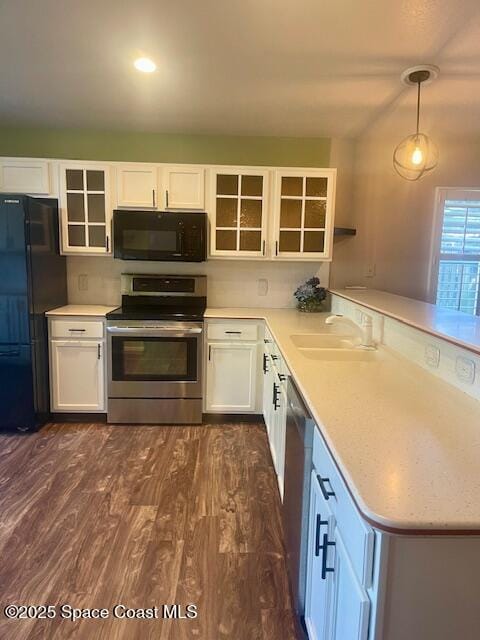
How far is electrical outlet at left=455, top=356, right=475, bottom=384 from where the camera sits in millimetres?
1349

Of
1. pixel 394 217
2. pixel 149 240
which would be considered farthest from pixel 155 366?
pixel 394 217

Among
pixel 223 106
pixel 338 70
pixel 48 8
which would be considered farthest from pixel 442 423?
pixel 223 106

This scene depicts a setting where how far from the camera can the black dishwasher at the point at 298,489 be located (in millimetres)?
1293

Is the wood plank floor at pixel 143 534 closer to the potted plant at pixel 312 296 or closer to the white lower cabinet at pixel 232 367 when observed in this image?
the white lower cabinet at pixel 232 367

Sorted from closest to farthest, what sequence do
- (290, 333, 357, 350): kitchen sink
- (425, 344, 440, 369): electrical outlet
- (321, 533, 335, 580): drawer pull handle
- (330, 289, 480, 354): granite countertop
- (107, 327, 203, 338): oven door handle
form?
(321, 533, 335, 580): drawer pull handle < (330, 289, 480, 354): granite countertop < (425, 344, 440, 369): electrical outlet < (290, 333, 357, 350): kitchen sink < (107, 327, 203, 338): oven door handle

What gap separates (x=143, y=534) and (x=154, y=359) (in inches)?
55.2

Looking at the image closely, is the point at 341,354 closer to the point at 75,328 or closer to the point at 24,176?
the point at 75,328

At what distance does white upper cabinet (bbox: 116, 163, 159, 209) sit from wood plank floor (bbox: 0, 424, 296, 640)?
6.13ft

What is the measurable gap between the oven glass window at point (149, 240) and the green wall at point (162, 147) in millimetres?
735

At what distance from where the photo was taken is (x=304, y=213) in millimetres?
3213

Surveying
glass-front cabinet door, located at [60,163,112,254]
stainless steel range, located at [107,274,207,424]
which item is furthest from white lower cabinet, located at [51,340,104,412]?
glass-front cabinet door, located at [60,163,112,254]

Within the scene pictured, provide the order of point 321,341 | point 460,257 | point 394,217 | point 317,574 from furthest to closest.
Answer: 1. point 460,257
2. point 394,217
3. point 321,341
4. point 317,574

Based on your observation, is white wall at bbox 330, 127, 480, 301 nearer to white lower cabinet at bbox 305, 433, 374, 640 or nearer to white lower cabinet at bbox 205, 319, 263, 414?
white lower cabinet at bbox 205, 319, 263, 414

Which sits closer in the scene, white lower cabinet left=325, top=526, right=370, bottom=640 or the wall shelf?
white lower cabinet left=325, top=526, right=370, bottom=640
